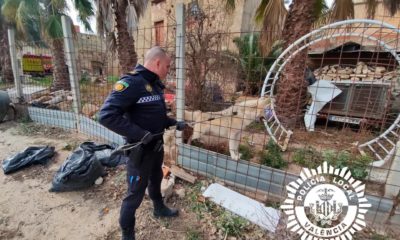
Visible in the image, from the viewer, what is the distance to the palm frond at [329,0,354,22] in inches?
184

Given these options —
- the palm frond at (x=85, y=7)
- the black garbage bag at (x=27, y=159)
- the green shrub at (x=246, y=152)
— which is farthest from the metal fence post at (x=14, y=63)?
the green shrub at (x=246, y=152)

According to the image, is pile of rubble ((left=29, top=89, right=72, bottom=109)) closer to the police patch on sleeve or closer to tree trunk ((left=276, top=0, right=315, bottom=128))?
the police patch on sleeve

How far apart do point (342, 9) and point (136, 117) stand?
526cm

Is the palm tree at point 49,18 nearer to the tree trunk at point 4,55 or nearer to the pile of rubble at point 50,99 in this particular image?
the pile of rubble at point 50,99

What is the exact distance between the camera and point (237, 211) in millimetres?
2361

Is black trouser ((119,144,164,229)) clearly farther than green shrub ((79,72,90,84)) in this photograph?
No

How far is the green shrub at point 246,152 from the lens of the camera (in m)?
3.36

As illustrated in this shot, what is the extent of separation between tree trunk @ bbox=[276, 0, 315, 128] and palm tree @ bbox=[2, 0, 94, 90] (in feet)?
19.8

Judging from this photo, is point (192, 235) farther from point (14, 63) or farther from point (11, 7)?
point (11, 7)

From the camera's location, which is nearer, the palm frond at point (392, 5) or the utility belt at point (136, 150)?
the utility belt at point (136, 150)

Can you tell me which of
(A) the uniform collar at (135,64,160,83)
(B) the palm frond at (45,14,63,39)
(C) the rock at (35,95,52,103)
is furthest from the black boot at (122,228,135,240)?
(B) the palm frond at (45,14,63,39)

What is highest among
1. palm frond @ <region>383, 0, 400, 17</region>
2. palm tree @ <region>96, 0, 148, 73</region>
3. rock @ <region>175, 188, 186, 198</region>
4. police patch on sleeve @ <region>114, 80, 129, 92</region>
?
palm frond @ <region>383, 0, 400, 17</region>

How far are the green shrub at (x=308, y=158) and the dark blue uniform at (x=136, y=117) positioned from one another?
221cm

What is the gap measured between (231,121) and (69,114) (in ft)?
12.3
